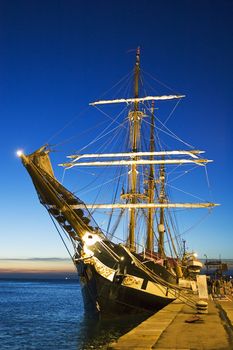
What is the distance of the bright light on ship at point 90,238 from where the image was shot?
73.6 ft

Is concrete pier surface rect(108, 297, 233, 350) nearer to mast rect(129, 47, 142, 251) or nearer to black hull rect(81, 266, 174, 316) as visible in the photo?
black hull rect(81, 266, 174, 316)

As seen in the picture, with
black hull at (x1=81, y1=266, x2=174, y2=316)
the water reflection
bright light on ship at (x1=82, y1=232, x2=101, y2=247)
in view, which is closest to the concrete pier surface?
the water reflection

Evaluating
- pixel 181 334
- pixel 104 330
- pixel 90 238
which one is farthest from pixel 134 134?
pixel 181 334

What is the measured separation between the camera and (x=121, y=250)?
23.3 m

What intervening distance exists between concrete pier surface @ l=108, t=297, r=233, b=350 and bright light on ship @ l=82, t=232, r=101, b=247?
29.5 feet

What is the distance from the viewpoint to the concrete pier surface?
8810 mm

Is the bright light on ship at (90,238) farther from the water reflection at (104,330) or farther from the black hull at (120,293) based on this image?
the water reflection at (104,330)

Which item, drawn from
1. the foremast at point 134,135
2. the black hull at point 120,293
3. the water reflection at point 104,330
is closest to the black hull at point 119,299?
the black hull at point 120,293

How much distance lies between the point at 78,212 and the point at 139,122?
48.8ft

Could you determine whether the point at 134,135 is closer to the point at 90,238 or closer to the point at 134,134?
the point at 134,134

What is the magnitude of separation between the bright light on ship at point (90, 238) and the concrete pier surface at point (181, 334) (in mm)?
8989

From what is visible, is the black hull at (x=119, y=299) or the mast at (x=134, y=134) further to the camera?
the mast at (x=134, y=134)

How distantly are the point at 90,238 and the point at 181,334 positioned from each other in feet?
40.9

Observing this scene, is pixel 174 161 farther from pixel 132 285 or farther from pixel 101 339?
pixel 101 339
